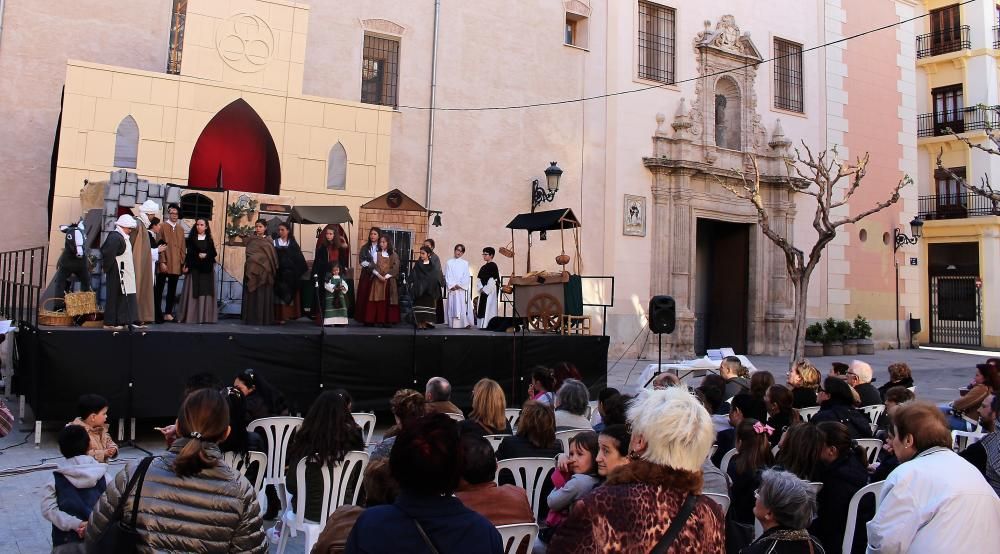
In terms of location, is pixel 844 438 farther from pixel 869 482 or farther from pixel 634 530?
pixel 634 530

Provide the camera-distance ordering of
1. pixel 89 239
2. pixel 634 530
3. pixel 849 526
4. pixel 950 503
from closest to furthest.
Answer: pixel 634 530 → pixel 950 503 → pixel 849 526 → pixel 89 239

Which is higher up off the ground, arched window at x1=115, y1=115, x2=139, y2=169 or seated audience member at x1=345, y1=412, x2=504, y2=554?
arched window at x1=115, y1=115, x2=139, y2=169

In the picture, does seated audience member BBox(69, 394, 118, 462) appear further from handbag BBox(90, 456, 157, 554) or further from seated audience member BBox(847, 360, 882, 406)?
seated audience member BBox(847, 360, 882, 406)

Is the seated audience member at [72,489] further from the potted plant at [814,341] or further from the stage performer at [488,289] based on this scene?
the potted plant at [814,341]

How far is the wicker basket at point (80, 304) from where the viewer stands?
8.31m

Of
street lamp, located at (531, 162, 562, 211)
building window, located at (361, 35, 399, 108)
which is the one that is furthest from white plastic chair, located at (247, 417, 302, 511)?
street lamp, located at (531, 162, 562, 211)

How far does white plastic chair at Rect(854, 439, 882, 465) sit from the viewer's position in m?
5.44

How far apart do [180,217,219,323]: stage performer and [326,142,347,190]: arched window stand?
→ 3351 millimetres

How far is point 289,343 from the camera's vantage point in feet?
29.2

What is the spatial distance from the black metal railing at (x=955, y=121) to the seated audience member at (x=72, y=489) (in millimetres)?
26031

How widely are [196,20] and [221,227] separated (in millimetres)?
3193

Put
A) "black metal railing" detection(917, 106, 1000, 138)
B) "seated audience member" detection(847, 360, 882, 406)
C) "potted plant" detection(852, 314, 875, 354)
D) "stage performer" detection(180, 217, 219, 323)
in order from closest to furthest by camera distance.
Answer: "seated audience member" detection(847, 360, 882, 406), "stage performer" detection(180, 217, 219, 323), "potted plant" detection(852, 314, 875, 354), "black metal railing" detection(917, 106, 1000, 138)

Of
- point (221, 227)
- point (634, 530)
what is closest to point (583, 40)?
point (221, 227)

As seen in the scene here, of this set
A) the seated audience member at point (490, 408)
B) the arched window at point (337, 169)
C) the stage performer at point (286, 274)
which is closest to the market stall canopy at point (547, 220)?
the arched window at point (337, 169)
